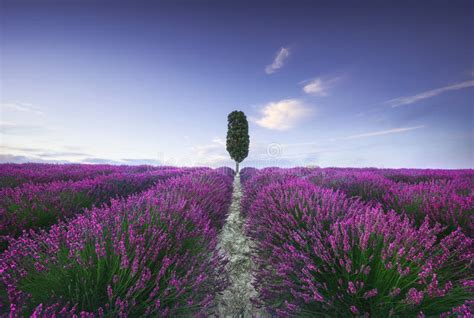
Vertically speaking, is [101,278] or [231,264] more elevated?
[101,278]

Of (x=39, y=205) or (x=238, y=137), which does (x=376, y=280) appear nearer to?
(x=39, y=205)

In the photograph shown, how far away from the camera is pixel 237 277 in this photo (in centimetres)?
260

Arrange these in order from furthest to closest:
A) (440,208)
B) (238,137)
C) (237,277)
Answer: (238,137)
(440,208)
(237,277)

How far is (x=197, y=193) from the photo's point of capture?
367cm

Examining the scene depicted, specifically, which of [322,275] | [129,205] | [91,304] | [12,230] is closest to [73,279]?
[91,304]

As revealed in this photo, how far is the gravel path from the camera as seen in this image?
2025 millimetres

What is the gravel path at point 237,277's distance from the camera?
2025 mm

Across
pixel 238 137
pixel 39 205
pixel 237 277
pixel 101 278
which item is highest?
pixel 238 137

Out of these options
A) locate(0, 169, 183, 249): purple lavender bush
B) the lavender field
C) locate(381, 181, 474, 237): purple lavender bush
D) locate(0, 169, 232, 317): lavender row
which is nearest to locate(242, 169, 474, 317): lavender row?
the lavender field

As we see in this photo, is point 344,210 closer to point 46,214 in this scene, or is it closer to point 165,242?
point 165,242

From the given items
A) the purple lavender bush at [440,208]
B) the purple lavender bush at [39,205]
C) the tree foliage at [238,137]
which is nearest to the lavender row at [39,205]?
the purple lavender bush at [39,205]

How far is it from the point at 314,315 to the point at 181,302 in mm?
970

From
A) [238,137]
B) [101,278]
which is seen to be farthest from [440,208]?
[238,137]

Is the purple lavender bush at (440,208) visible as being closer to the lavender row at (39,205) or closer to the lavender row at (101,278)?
the lavender row at (101,278)
